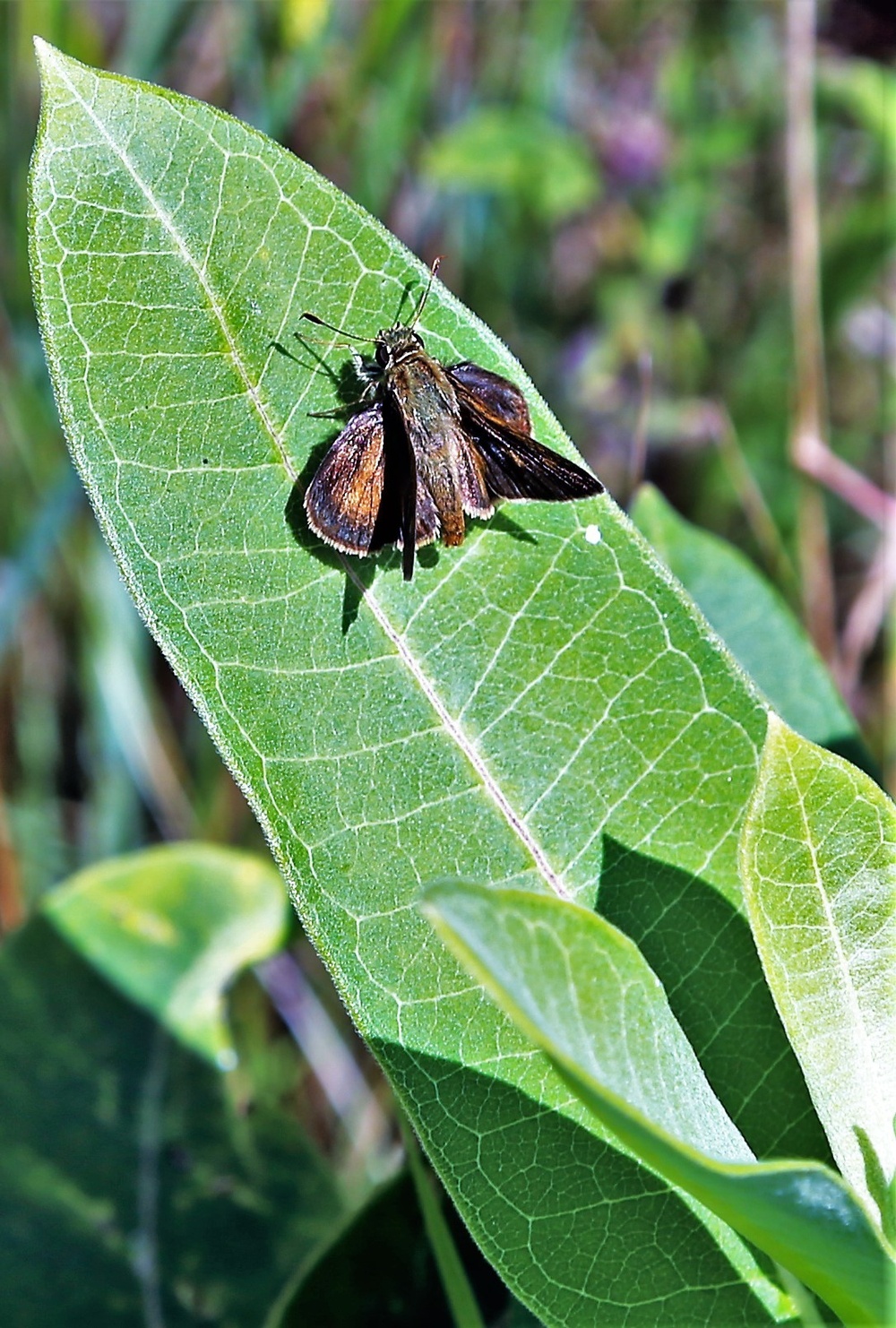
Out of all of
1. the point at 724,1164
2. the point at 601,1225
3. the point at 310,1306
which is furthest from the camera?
the point at 310,1306

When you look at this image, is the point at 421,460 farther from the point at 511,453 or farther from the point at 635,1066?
the point at 635,1066

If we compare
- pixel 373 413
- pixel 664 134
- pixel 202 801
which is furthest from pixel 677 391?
pixel 373 413

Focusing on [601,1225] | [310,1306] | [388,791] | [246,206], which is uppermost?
[246,206]

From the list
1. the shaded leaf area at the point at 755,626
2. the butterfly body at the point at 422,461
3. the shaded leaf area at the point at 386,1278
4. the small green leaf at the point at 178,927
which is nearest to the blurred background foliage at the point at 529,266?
the shaded leaf area at the point at 755,626

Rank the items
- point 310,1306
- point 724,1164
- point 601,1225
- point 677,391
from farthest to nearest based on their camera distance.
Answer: point 677,391, point 310,1306, point 601,1225, point 724,1164

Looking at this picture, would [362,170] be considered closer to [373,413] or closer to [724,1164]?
[373,413]

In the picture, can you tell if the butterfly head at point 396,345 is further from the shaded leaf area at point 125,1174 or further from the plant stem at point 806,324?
the plant stem at point 806,324

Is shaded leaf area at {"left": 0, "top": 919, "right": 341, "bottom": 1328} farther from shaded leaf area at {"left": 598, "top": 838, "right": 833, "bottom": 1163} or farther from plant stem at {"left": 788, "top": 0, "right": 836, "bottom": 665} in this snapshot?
plant stem at {"left": 788, "top": 0, "right": 836, "bottom": 665}
